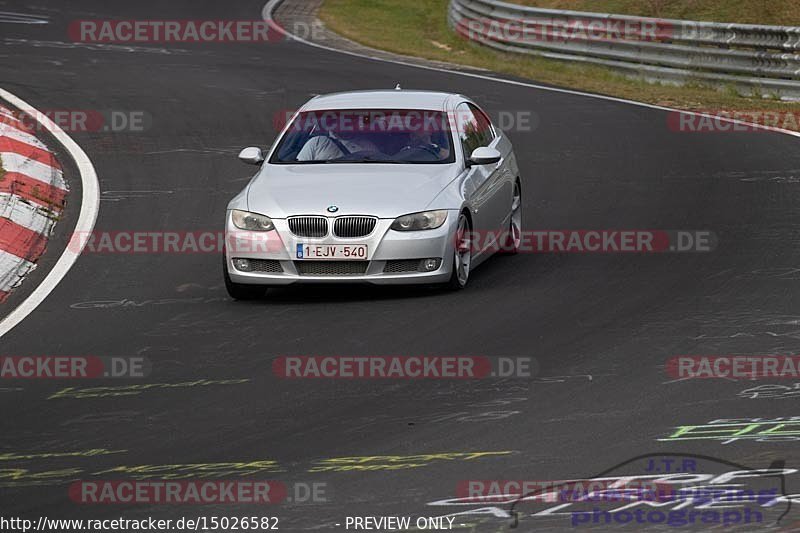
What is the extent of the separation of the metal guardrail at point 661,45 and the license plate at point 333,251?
41.5 feet

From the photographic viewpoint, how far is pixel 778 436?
7.55m

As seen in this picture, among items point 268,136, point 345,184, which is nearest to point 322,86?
point 268,136

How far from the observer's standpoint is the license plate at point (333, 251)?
11.2 metres

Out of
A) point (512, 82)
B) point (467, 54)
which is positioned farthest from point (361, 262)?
point (467, 54)

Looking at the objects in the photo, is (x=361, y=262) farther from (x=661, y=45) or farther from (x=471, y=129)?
(x=661, y=45)

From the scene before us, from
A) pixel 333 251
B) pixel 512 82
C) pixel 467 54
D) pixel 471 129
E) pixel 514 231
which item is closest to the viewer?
pixel 333 251

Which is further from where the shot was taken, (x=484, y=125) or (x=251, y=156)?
(x=484, y=125)

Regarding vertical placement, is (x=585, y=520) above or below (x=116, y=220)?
above

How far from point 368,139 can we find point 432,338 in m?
2.87

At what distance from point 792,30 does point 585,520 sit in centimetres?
1735

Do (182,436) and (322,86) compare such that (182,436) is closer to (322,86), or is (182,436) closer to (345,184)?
(345,184)

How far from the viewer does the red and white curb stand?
1249 cm

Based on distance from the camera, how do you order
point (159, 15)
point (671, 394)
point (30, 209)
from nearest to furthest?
point (671, 394) < point (30, 209) < point (159, 15)

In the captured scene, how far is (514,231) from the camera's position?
1343 centimetres
